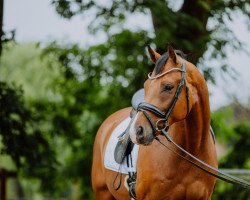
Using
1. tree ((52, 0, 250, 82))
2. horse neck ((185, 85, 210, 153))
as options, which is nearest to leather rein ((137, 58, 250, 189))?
horse neck ((185, 85, 210, 153))

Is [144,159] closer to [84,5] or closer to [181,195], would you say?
[181,195]

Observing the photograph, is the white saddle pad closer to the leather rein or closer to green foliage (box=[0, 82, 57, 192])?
the leather rein

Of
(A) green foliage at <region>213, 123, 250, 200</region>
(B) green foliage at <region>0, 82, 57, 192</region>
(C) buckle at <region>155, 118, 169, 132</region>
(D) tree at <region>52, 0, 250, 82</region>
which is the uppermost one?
(C) buckle at <region>155, 118, 169, 132</region>

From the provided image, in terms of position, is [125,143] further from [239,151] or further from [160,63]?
[239,151]

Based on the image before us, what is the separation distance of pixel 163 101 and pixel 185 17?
6716 millimetres

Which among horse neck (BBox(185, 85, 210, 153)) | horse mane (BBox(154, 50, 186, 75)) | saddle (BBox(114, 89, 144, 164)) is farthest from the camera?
saddle (BBox(114, 89, 144, 164))

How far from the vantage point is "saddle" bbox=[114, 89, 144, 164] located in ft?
22.7

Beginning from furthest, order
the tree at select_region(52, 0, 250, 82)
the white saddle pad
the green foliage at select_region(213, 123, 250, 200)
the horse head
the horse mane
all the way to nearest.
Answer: the green foliage at select_region(213, 123, 250, 200) < the tree at select_region(52, 0, 250, 82) < the white saddle pad < the horse mane < the horse head

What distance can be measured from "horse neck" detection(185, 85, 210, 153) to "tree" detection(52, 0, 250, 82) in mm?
5520

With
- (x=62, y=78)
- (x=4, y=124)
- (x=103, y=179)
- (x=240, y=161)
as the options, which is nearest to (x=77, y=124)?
(x=62, y=78)

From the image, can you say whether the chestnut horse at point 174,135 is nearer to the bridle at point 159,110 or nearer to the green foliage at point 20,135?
the bridle at point 159,110

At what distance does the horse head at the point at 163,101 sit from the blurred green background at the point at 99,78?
10.9 feet

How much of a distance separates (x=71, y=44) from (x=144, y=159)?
11108mm

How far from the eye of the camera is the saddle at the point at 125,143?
693 cm
